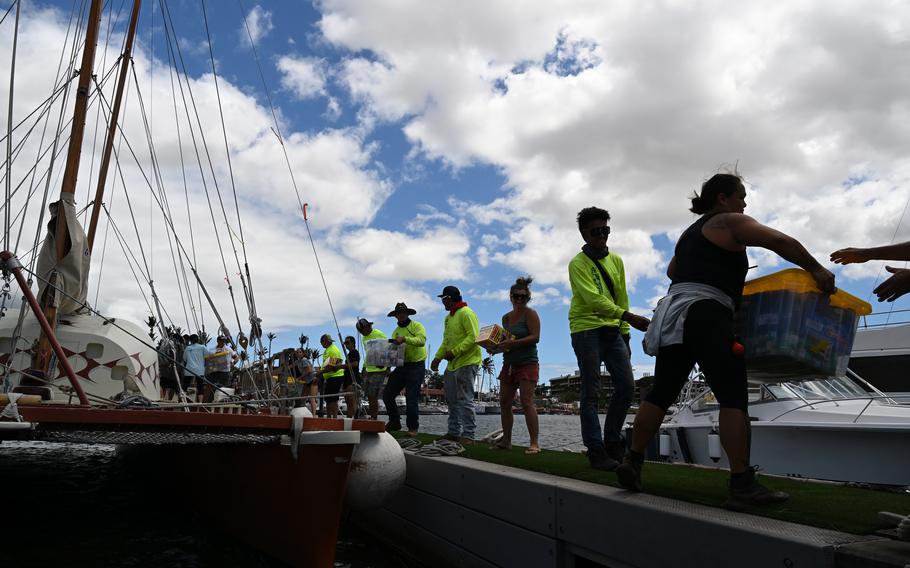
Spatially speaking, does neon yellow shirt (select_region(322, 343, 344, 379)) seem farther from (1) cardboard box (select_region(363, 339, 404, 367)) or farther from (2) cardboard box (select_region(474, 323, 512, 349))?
(2) cardboard box (select_region(474, 323, 512, 349))

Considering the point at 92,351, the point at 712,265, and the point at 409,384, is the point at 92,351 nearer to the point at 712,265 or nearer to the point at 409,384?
the point at 409,384

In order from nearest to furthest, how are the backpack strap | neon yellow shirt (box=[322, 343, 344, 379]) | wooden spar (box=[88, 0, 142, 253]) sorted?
the backpack strap, neon yellow shirt (box=[322, 343, 344, 379]), wooden spar (box=[88, 0, 142, 253])

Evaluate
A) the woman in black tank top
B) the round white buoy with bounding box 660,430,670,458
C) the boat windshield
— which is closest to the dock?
the woman in black tank top

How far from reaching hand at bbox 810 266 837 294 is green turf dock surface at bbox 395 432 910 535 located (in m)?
1.04

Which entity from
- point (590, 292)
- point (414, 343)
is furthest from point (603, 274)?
point (414, 343)

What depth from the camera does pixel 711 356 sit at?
10.3 ft

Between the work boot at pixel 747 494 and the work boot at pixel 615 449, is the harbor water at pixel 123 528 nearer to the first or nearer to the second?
the work boot at pixel 615 449

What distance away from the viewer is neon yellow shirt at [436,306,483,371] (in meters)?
6.77

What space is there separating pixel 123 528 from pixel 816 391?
29.7 ft

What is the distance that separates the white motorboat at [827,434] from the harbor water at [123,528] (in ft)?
18.4

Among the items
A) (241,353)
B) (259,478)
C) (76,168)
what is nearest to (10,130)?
(76,168)

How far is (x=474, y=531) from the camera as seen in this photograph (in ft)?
14.8

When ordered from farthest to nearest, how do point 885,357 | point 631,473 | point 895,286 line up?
point 885,357, point 631,473, point 895,286

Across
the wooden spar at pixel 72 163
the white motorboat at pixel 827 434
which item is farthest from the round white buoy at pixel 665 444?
the wooden spar at pixel 72 163
